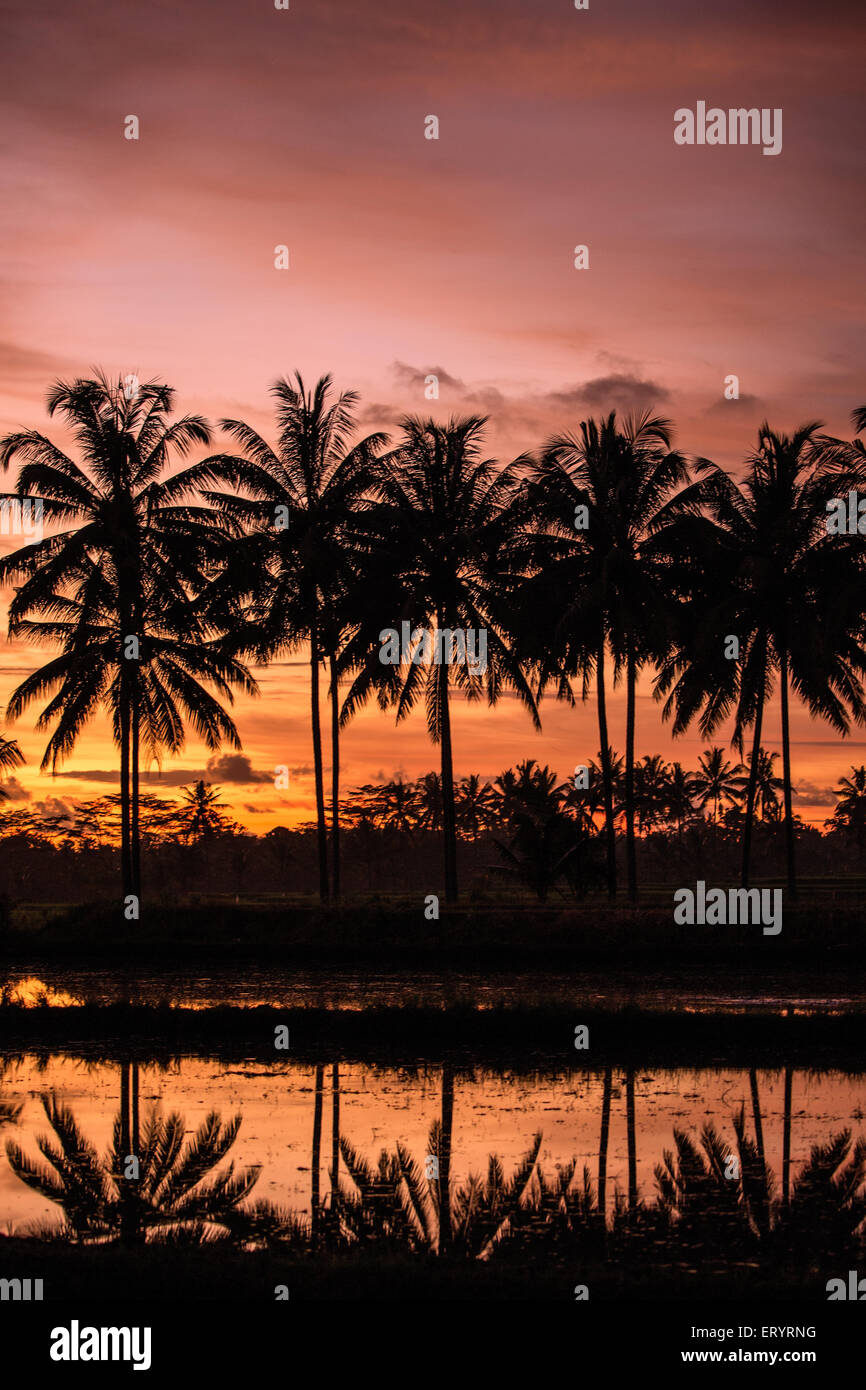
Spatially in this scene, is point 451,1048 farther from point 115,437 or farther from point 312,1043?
point 115,437

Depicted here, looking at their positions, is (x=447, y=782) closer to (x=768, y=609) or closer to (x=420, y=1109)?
(x=768, y=609)

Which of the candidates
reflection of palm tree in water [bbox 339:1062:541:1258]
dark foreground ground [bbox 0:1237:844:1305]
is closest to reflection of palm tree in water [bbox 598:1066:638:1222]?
reflection of palm tree in water [bbox 339:1062:541:1258]

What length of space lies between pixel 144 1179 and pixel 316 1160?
1.64 m

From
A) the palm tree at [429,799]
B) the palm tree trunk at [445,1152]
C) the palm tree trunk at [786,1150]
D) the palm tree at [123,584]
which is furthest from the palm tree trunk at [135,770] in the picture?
the palm tree at [429,799]

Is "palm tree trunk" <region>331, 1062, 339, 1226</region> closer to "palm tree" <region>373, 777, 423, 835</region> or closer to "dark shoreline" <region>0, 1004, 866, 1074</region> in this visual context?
"dark shoreline" <region>0, 1004, 866, 1074</region>

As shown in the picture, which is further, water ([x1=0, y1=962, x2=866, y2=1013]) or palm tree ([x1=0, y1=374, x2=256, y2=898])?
palm tree ([x1=0, y1=374, x2=256, y2=898])

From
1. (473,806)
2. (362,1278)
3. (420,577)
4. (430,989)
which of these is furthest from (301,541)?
Answer: (473,806)

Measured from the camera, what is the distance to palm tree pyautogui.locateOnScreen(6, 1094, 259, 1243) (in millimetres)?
10305

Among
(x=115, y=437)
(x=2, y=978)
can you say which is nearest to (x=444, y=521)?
(x=115, y=437)

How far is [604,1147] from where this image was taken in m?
13.0

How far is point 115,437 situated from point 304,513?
19.6ft

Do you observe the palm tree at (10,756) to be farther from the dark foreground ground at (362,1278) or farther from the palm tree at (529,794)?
the dark foreground ground at (362,1278)

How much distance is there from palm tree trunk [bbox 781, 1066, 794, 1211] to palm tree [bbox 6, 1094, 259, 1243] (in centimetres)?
459

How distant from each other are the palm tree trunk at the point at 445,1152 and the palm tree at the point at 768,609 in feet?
73.9
